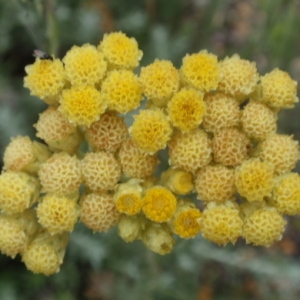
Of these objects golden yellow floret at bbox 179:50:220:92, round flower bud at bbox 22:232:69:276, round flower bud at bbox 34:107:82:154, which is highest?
golden yellow floret at bbox 179:50:220:92

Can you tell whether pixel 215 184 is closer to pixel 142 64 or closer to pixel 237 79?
pixel 237 79

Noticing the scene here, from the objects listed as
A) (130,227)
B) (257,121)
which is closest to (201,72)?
(257,121)

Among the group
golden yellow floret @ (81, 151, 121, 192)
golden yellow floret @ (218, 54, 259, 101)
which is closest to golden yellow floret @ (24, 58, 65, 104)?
golden yellow floret @ (81, 151, 121, 192)

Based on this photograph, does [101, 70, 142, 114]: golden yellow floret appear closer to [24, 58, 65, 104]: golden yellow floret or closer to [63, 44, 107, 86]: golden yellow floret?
[63, 44, 107, 86]: golden yellow floret

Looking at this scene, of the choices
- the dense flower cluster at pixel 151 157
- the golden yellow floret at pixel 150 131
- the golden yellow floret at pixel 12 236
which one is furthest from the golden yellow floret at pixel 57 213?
the golden yellow floret at pixel 150 131

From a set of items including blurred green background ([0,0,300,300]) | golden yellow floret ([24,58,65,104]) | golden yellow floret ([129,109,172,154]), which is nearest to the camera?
golden yellow floret ([129,109,172,154])

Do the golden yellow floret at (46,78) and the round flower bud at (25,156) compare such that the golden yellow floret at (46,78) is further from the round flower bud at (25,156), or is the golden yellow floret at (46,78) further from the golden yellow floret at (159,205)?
the golden yellow floret at (159,205)

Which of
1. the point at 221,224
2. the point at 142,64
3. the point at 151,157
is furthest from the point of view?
the point at 142,64


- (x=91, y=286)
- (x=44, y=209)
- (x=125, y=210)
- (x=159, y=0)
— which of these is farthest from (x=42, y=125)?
(x=159, y=0)
